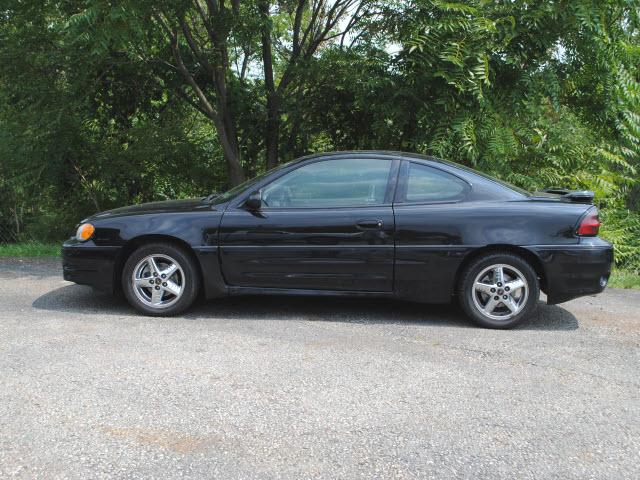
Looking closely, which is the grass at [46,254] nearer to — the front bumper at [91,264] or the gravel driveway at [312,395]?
the gravel driveway at [312,395]

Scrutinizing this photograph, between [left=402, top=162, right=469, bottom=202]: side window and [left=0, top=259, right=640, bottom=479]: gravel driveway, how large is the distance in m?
1.09

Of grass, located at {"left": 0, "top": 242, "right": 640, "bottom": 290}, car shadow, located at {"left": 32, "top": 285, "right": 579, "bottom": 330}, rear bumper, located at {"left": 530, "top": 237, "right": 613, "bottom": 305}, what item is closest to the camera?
rear bumper, located at {"left": 530, "top": 237, "right": 613, "bottom": 305}

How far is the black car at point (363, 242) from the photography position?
5316 millimetres

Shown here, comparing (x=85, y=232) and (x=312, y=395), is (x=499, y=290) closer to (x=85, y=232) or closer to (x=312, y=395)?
(x=312, y=395)

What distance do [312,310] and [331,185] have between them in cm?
118

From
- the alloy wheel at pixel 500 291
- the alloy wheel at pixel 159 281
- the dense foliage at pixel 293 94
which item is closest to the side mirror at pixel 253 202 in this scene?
the alloy wheel at pixel 159 281

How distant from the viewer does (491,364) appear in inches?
174

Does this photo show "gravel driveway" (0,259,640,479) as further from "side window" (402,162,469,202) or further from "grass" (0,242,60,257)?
"grass" (0,242,60,257)

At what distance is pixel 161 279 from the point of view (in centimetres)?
553

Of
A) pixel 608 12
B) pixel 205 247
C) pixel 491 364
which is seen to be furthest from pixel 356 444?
pixel 608 12

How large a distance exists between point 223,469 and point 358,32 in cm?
823

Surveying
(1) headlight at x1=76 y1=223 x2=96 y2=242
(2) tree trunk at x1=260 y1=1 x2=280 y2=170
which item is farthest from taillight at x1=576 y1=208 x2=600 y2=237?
(2) tree trunk at x1=260 y1=1 x2=280 y2=170

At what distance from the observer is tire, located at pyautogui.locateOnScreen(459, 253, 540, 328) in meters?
5.30

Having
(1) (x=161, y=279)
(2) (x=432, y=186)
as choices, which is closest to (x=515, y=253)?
(2) (x=432, y=186)
